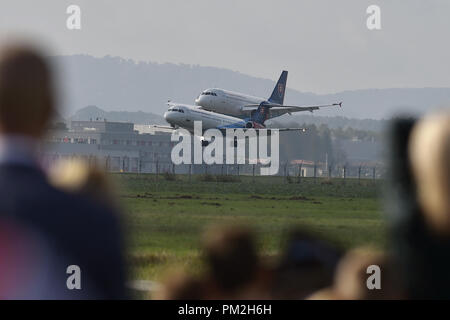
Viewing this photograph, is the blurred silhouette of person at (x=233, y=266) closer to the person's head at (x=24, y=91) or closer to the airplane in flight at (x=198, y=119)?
the person's head at (x=24, y=91)

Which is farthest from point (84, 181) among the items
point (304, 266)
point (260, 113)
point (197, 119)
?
point (260, 113)

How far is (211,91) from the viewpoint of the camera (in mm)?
159750

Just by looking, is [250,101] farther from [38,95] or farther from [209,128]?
[38,95]

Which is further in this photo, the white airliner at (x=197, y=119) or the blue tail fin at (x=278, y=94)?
the blue tail fin at (x=278, y=94)

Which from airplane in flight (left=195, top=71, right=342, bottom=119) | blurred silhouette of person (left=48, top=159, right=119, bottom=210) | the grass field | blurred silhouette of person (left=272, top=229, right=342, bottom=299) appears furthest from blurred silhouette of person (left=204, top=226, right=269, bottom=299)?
airplane in flight (left=195, top=71, right=342, bottom=119)

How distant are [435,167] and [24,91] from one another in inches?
81.2

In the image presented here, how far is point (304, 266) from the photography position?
22.1ft

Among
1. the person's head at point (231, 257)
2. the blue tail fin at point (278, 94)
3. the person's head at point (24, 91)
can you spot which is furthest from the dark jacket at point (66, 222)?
the blue tail fin at point (278, 94)

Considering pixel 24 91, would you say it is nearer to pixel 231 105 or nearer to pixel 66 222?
pixel 66 222

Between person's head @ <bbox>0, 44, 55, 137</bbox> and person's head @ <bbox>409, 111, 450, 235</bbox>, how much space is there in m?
1.87

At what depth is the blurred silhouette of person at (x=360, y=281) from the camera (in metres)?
6.29
